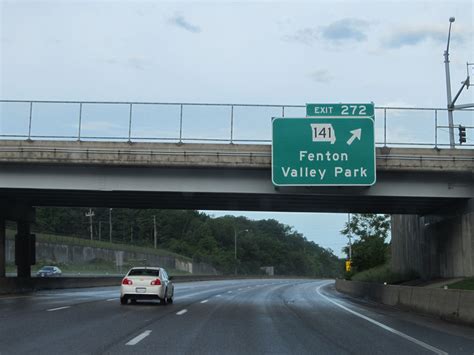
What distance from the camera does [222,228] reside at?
187875 mm

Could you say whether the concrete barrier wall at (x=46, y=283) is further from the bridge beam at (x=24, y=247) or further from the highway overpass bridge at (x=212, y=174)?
the highway overpass bridge at (x=212, y=174)

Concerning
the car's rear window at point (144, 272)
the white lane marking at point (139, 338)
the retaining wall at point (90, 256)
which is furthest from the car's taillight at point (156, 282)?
the retaining wall at point (90, 256)

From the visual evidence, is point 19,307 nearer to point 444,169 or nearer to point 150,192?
point 150,192

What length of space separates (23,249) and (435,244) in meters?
23.2

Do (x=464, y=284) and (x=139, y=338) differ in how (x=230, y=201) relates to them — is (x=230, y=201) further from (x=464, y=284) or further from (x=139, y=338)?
(x=139, y=338)

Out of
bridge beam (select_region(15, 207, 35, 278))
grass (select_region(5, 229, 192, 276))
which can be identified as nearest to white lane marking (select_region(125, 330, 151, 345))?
bridge beam (select_region(15, 207, 35, 278))

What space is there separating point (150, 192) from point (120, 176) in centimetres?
145

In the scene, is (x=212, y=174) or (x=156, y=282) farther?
(x=212, y=174)

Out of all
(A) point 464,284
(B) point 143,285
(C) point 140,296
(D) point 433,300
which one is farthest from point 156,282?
(A) point 464,284

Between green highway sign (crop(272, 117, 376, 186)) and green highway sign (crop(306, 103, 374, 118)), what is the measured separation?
89cm

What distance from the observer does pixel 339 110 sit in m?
25.5

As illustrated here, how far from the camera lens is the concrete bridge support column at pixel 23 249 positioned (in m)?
36.7

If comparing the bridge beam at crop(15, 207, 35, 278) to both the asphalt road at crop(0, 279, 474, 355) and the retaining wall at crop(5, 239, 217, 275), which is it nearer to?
the asphalt road at crop(0, 279, 474, 355)

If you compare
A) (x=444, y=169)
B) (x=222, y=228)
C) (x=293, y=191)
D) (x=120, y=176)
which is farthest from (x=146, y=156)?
(x=222, y=228)
